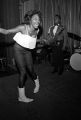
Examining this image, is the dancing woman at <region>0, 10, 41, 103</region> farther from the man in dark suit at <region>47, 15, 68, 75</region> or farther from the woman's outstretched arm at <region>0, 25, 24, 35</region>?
the man in dark suit at <region>47, 15, 68, 75</region>

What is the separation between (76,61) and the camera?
205 inches

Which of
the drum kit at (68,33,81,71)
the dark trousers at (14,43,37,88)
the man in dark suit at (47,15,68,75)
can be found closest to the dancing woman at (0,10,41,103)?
the dark trousers at (14,43,37,88)

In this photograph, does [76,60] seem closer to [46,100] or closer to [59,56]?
[59,56]

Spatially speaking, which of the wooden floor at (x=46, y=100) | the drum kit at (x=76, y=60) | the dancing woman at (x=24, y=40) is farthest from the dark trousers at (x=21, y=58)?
the drum kit at (x=76, y=60)

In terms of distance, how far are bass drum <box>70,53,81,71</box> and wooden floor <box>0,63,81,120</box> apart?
410 millimetres

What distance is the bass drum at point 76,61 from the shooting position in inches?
203

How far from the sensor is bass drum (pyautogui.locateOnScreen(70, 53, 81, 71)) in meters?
5.14

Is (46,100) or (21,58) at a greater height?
(21,58)

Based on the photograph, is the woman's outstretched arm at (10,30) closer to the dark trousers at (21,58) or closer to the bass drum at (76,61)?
the dark trousers at (21,58)

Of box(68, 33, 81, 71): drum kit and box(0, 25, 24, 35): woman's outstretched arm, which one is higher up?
box(0, 25, 24, 35): woman's outstretched arm

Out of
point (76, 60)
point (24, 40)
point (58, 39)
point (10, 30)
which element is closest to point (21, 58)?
point (24, 40)

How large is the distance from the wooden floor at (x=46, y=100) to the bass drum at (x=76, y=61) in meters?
0.41

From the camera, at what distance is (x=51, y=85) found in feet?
13.8

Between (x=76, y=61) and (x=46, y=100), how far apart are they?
2203 millimetres
